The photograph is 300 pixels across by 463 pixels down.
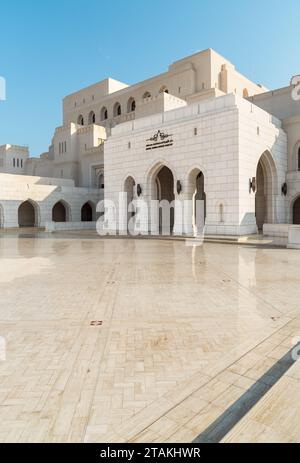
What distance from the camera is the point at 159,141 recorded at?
20.2 metres

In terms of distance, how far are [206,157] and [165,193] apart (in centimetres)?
786

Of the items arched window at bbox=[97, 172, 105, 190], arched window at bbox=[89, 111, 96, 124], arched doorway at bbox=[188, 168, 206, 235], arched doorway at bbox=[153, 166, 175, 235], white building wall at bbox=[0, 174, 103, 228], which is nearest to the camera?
arched doorway at bbox=[188, 168, 206, 235]

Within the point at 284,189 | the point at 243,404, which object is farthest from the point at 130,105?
the point at 243,404

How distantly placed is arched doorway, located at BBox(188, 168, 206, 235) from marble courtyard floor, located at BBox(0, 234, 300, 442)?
1220 centimetres

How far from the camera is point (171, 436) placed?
2180mm

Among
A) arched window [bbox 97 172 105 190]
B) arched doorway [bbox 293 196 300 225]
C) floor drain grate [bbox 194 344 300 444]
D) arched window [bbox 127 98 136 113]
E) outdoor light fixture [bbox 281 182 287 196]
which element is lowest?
floor drain grate [bbox 194 344 300 444]

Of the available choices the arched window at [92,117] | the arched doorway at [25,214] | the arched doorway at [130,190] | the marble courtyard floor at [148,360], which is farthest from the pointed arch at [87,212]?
the marble courtyard floor at [148,360]

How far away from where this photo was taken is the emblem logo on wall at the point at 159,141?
19.8 meters

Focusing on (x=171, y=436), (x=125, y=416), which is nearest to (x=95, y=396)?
(x=125, y=416)

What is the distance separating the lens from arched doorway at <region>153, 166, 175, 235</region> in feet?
78.8

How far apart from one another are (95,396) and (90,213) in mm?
34533

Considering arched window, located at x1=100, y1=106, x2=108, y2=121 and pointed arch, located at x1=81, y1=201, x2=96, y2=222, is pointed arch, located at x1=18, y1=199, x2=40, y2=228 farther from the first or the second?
arched window, located at x1=100, y1=106, x2=108, y2=121

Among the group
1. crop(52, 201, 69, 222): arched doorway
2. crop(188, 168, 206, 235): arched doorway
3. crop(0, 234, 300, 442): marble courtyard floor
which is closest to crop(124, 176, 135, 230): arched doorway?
crop(188, 168, 206, 235): arched doorway

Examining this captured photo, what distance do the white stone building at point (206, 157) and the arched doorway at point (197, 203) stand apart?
9cm
